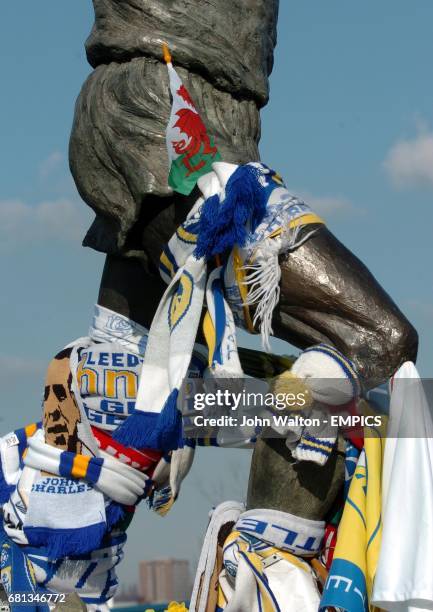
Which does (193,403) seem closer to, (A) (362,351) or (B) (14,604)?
(A) (362,351)

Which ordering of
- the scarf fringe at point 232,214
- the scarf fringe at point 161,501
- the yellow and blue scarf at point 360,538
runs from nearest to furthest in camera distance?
the yellow and blue scarf at point 360,538 → the scarf fringe at point 232,214 → the scarf fringe at point 161,501

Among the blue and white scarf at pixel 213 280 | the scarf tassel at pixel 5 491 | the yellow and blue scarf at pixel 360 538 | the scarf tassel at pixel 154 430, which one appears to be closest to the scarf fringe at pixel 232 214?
the blue and white scarf at pixel 213 280

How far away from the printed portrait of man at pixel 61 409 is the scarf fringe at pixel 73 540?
0.19 m

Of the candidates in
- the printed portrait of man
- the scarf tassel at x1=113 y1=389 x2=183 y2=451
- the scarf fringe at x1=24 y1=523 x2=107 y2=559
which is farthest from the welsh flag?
the scarf fringe at x1=24 y1=523 x2=107 y2=559

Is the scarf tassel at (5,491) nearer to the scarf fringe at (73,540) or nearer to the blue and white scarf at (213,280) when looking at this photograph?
the scarf fringe at (73,540)

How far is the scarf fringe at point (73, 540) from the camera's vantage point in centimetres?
294

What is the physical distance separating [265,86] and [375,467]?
981 mm

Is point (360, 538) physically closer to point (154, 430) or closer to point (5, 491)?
point (154, 430)

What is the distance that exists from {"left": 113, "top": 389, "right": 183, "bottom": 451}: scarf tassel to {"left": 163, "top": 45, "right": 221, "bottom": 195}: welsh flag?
45 cm

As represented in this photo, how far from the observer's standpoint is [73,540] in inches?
116

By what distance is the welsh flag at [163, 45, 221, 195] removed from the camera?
104 inches

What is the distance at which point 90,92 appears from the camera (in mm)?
2895

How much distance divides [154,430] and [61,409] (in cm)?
41

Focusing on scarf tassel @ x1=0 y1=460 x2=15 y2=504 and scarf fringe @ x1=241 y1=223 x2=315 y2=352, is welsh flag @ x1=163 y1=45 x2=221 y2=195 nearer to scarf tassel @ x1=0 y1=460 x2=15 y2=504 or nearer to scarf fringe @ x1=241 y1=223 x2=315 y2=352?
scarf fringe @ x1=241 y1=223 x2=315 y2=352
